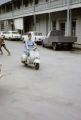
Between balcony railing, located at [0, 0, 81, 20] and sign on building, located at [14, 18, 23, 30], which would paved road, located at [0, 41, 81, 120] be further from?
sign on building, located at [14, 18, 23, 30]

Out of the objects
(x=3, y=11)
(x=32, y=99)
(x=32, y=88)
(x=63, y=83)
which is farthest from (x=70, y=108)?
(x=3, y=11)

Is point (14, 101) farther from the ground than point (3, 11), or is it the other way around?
point (3, 11)

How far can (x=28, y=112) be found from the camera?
7.37 m

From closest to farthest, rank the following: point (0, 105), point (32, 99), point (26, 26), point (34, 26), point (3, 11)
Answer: point (0, 105) → point (32, 99) → point (34, 26) → point (26, 26) → point (3, 11)

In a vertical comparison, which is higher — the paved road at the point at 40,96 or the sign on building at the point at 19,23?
the sign on building at the point at 19,23

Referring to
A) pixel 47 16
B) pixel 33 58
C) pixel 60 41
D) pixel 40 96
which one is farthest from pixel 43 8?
pixel 40 96

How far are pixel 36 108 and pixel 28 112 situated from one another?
1.28 feet

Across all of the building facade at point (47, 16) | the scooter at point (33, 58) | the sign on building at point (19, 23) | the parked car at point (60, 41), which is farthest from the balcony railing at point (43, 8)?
the scooter at point (33, 58)

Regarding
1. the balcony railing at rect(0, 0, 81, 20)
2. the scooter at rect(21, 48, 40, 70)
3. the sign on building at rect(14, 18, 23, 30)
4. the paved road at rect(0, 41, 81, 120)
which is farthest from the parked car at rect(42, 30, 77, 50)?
the sign on building at rect(14, 18, 23, 30)

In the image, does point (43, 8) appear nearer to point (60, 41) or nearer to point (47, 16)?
point (47, 16)

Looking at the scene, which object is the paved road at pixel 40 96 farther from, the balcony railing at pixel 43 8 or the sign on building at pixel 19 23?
the sign on building at pixel 19 23

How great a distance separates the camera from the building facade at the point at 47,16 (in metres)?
35.6

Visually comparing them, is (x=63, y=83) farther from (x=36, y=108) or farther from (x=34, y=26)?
(x=34, y=26)

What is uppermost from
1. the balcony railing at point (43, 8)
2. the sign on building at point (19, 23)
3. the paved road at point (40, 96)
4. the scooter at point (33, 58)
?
the balcony railing at point (43, 8)
